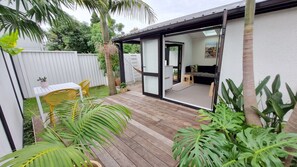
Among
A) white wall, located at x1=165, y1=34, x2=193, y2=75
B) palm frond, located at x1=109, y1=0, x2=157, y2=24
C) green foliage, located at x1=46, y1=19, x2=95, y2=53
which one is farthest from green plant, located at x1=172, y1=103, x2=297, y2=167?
green foliage, located at x1=46, y1=19, x2=95, y2=53

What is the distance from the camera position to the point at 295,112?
1.06 metres

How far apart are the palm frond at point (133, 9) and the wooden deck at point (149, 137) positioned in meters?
2.90

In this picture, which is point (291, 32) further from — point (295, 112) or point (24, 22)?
point (24, 22)

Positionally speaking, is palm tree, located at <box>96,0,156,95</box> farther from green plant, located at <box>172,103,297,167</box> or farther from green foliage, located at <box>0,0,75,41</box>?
green plant, located at <box>172,103,297,167</box>

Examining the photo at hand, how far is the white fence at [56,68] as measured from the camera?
4566mm

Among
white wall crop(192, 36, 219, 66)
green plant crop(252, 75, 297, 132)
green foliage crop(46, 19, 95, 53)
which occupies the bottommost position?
green plant crop(252, 75, 297, 132)

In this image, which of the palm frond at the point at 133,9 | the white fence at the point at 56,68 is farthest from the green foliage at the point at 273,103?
the white fence at the point at 56,68

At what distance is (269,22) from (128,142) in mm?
3067

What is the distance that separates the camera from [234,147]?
1069 mm

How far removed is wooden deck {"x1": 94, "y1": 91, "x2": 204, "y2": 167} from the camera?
1.74 m

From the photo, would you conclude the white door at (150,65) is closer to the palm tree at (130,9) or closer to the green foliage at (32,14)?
the palm tree at (130,9)

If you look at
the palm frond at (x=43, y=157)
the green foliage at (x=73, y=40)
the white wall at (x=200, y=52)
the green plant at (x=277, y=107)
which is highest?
the green foliage at (x=73, y=40)

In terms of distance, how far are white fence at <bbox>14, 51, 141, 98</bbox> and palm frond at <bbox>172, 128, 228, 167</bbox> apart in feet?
19.3

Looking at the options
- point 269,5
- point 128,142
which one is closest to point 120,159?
point 128,142
